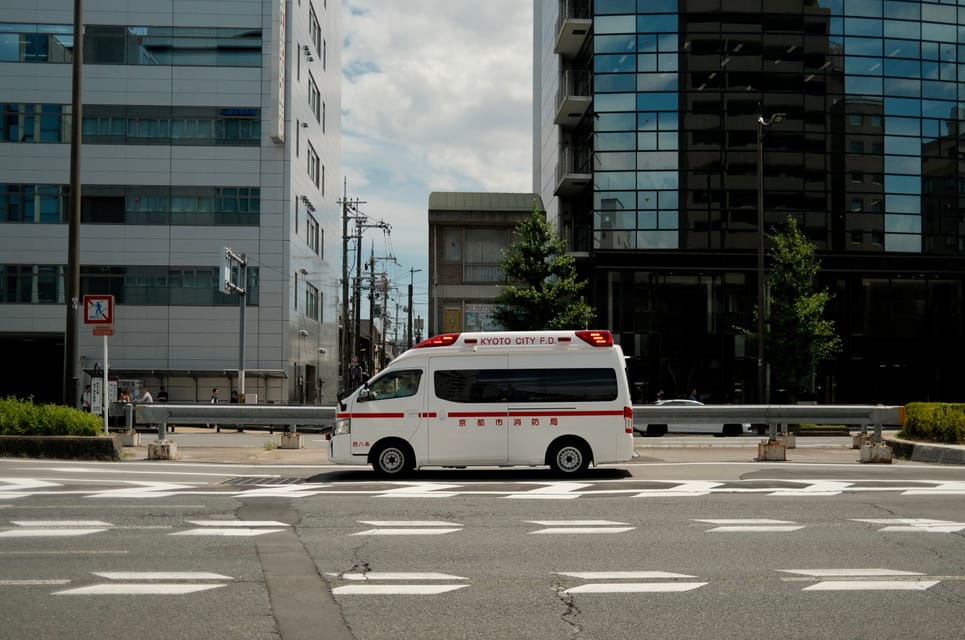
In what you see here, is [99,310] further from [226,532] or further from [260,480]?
[226,532]

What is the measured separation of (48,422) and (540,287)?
2125cm

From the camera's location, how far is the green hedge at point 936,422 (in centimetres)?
2105

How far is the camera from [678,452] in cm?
2425

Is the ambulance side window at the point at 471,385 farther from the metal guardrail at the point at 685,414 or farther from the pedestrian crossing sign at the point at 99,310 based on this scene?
the pedestrian crossing sign at the point at 99,310

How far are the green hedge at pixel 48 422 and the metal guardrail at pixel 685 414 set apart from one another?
2.98 meters

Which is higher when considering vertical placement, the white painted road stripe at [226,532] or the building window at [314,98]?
the building window at [314,98]

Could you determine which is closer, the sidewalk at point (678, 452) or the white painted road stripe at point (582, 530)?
the white painted road stripe at point (582, 530)

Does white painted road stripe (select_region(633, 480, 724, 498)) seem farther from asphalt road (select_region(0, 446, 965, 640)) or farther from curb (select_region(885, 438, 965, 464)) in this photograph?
curb (select_region(885, 438, 965, 464))

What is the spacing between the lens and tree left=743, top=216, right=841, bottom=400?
3612cm

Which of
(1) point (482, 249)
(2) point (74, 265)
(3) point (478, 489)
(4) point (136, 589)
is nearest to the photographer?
(4) point (136, 589)

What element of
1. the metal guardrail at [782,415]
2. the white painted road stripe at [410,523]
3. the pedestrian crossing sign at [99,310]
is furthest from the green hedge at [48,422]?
the metal guardrail at [782,415]

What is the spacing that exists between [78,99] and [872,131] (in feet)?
110

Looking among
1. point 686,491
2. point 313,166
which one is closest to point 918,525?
point 686,491

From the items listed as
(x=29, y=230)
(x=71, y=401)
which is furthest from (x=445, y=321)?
(x=71, y=401)
